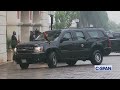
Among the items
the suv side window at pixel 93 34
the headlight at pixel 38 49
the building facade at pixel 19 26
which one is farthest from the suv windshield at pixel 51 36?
the suv side window at pixel 93 34

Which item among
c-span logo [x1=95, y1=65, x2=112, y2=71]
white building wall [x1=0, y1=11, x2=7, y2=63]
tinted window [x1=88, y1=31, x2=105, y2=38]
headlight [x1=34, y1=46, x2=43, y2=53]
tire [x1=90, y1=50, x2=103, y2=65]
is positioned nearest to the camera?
c-span logo [x1=95, y1=65, x2=112, y2=71]

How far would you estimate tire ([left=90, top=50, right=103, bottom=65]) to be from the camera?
14.3 metres

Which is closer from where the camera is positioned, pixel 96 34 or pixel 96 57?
pixel 96 57

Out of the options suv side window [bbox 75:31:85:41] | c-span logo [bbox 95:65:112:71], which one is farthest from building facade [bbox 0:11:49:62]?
c-span logo [bbox 95:65:112:71]

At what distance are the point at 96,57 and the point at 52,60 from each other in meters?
1.44

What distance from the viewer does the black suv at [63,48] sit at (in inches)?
550

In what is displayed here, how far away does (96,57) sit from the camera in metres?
14.5

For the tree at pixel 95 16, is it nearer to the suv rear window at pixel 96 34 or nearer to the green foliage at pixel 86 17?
the green foliage at pixel 86 17

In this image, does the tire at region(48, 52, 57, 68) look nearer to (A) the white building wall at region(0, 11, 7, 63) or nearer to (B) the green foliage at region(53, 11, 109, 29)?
(B) the green foliage at region(53, 11, 109, 29)

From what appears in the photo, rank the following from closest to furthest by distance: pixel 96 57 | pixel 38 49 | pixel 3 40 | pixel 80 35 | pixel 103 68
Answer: pixel 103 68 < pixel 38 49 < pixel 96 57 < pixel 80 35 < pixel 3 40

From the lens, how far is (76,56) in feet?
48.5

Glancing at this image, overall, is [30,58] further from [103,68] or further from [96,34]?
[96,34]

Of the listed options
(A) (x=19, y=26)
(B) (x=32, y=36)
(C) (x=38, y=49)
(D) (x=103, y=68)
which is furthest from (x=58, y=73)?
(A) (x=19, y=26)
